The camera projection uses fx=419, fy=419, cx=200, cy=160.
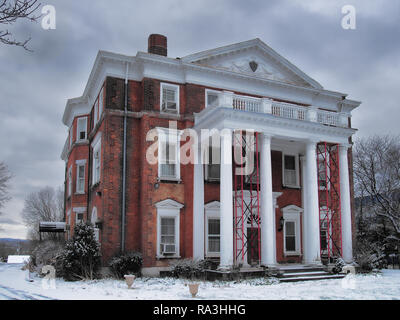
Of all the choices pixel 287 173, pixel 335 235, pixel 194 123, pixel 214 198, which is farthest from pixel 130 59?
pixel 335 235

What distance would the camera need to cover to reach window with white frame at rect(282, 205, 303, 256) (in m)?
24.4

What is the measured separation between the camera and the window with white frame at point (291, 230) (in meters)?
24.4

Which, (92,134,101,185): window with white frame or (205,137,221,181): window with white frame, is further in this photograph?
(92,134,101,185): window with white frame

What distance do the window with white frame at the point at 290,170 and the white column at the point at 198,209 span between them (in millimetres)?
5915

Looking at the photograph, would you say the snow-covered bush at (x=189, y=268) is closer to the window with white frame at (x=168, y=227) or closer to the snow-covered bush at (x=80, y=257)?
the window with white frame at (x=168, y=227)

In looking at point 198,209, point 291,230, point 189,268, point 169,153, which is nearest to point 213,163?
point 169,153

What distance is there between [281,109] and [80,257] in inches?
481

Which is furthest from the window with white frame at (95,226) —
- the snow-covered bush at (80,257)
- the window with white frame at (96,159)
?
the snow-covered bush at (80,257)

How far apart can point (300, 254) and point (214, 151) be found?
800cm

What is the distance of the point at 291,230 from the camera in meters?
24.8

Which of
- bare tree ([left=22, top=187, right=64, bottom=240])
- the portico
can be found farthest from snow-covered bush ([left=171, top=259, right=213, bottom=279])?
bare tree ([left=22, top=187, right=64, bottom=240])

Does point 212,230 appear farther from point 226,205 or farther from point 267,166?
point 267,166

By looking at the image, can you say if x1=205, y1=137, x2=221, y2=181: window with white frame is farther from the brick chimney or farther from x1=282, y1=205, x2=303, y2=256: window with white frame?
the brick chimney

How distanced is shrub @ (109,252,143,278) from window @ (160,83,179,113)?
769 centimetres
